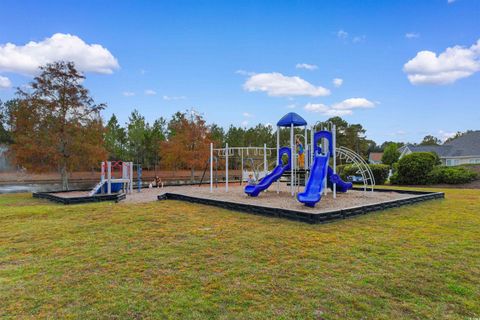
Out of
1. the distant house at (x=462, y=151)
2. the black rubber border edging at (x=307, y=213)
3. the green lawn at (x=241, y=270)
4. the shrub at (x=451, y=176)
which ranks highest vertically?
the distant house at (x=462, y=151)

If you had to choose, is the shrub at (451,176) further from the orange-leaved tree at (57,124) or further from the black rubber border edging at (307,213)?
the orange-leaved tree at (57,124)

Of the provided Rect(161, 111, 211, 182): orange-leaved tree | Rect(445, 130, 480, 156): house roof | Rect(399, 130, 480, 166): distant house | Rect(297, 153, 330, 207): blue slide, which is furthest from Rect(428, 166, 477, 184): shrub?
Rect(445, 130, 480, 156): house roof

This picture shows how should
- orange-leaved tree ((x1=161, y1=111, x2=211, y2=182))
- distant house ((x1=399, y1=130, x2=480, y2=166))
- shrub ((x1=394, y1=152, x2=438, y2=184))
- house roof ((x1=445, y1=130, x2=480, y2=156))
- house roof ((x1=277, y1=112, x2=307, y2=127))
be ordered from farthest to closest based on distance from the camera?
house roof ((x1=445, y1=130, x2=480, y2=156)) < distant house ((x1=399, y1=130, x2=480, y2=166)) < orange-leaved tree ((x1=161, y1=111, x2=211, y2=182)) < shrub ((x1=394, y1=152, x2=438, y2=184)) < house roof ((x1=277, y1=112, x2=307, y2=127))

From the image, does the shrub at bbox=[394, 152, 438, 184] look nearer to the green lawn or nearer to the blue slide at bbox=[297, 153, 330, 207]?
the blue slide at bbox=[297, 153, 330, 207]

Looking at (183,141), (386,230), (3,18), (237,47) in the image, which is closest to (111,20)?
(3,18)

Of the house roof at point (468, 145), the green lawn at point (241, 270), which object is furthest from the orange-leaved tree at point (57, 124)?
the house roof at point (468, 145)

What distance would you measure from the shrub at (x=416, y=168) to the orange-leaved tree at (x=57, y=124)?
1718 cm

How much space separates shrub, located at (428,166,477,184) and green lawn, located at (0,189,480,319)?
13.5 m

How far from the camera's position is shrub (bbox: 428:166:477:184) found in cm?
1747

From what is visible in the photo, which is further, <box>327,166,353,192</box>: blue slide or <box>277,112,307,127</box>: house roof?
<box>277,112,307,127</box>: house roof

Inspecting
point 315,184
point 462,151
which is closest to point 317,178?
point 315,184

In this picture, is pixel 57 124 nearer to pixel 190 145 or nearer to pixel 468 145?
pixel 190 145

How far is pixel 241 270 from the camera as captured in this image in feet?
11.6

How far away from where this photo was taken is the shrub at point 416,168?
59.6 ft
